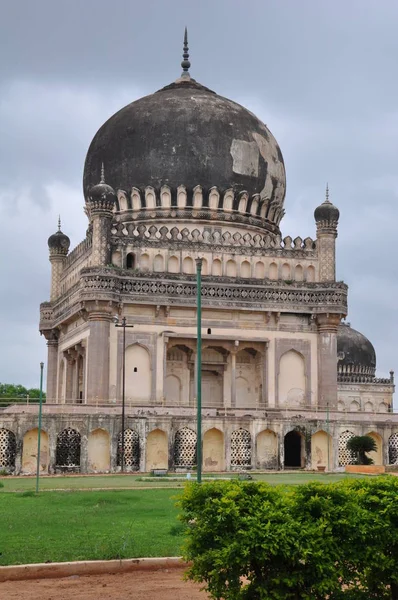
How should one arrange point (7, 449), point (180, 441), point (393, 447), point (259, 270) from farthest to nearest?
point (259, 270), point (393, 447), point (180, 441), point (7, 449)

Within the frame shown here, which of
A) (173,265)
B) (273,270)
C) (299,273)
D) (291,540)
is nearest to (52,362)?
(173,265)

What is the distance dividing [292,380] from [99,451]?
441 inches

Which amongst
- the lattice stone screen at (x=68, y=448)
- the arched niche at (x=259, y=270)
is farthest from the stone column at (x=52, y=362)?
the lattice stone screen at (x=68, y=448)

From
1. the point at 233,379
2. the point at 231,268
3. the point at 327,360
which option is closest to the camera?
the point at 233,379

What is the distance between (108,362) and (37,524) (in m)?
27.6

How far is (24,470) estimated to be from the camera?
125 feet

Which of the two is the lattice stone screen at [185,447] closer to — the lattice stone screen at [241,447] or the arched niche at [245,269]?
the lattice stone screen at [241,447]

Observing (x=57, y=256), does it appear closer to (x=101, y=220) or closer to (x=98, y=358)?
(x=101, y=220)

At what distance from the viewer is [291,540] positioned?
30.1ft

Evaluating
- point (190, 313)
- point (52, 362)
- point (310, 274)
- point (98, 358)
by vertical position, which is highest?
point (310, 274)

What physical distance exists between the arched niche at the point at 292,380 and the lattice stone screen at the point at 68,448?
11246 mm

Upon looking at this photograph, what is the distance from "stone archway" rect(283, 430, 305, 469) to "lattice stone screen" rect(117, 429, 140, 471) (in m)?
7.02

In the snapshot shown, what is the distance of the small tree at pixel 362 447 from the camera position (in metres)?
40.7

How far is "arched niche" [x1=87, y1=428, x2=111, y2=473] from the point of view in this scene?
39.2 meters
